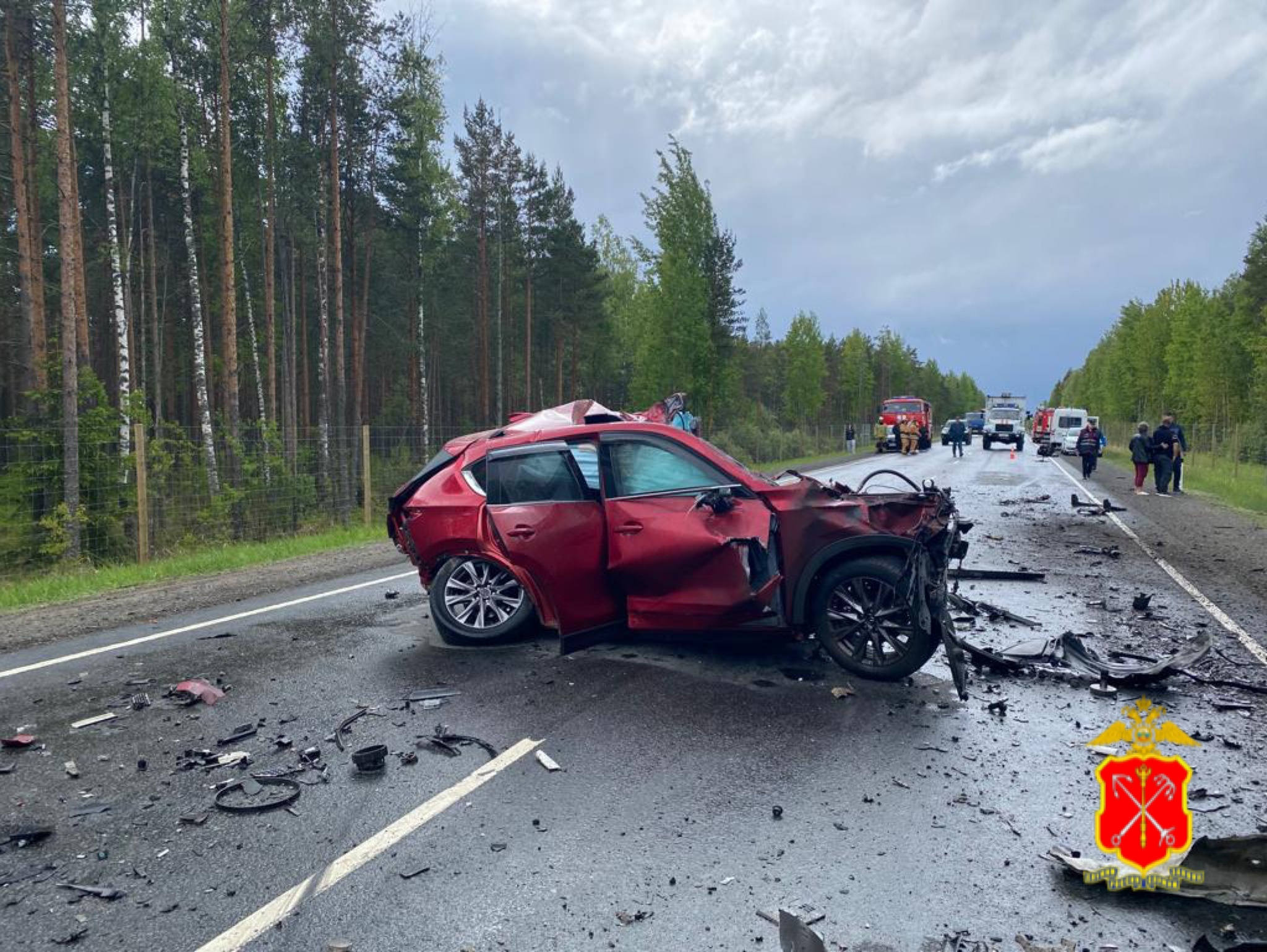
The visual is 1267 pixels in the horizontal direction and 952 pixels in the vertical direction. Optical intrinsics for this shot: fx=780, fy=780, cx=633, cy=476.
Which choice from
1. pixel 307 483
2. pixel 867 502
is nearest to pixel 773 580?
pixel 867 502

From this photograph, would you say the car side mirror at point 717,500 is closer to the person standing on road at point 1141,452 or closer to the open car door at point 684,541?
the open car door at point 684,541

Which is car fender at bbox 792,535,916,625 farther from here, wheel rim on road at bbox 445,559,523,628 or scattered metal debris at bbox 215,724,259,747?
scattered metal debris at bbox 215,724,259,747

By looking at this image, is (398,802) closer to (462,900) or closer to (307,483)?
(462,900)

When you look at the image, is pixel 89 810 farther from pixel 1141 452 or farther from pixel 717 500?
pixel 1141 452

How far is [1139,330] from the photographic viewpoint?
50.5 m

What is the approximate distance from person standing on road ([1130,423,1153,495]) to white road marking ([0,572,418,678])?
1919 cm

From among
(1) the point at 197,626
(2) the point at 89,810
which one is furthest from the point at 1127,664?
(1) the point at 197,626

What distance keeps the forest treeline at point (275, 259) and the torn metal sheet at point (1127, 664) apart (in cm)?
1347

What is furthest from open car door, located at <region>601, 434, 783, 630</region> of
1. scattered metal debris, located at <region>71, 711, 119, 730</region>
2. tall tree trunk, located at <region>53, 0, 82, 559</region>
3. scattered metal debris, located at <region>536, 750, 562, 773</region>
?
tall tree trunk, located at <region>53, 0, 82, 559</region>

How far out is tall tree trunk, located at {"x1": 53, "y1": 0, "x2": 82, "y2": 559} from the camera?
12586 mm

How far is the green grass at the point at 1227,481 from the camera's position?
19312 millimetres

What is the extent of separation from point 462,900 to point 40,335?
19025 millimetres

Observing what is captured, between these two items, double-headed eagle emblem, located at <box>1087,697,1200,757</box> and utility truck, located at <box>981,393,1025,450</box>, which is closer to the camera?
double-headed eagle emblem, located at <box>1087,697,1200,757</box>

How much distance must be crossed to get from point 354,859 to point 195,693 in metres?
2.63
